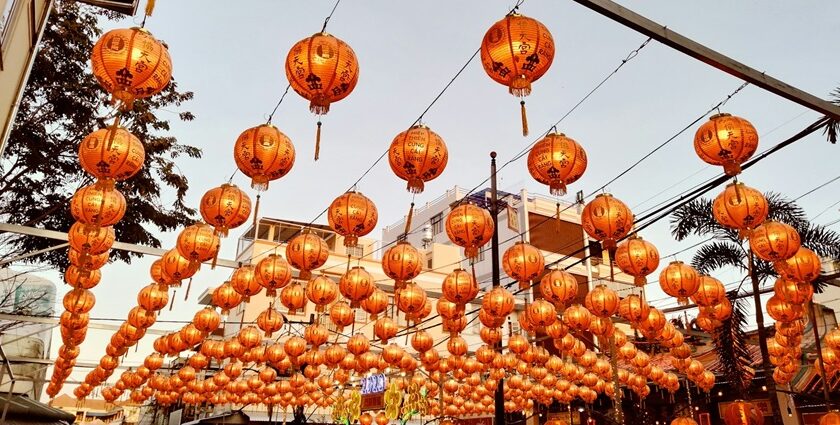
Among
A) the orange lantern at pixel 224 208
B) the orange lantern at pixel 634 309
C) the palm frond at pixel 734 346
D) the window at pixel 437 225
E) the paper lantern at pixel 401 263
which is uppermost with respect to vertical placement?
the window at pixel 437 225

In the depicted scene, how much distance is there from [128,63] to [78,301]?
8.16 meters

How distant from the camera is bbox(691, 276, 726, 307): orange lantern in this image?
9.23 meters

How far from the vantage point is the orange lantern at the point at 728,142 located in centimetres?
553

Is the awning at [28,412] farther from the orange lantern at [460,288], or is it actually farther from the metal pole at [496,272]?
the metal pole at [496,272]

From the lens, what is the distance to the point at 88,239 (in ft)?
24.7

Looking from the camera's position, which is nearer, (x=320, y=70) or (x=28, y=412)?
(x=320, y=70)

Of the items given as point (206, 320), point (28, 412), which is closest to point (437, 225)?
point (206, 320)

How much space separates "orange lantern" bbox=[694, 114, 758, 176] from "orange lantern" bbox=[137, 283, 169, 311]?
32.5ft

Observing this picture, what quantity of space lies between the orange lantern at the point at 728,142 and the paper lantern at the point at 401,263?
4.35m

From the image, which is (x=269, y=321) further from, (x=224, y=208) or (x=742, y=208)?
(x=742, y=208)

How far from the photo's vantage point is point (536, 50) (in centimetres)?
431

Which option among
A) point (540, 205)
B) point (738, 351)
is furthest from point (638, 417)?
point (540, 205)

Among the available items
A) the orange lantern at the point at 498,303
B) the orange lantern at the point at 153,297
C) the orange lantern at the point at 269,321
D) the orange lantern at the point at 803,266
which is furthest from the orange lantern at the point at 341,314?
the orange lantern at the point at 803,266

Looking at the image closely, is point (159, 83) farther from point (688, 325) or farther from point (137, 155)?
point (688, 325)
